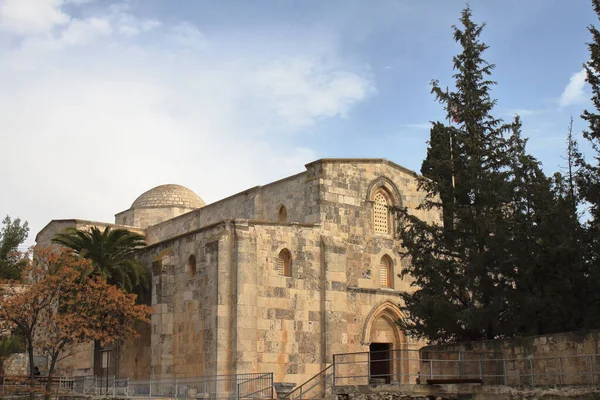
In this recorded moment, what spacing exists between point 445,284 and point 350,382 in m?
5.92

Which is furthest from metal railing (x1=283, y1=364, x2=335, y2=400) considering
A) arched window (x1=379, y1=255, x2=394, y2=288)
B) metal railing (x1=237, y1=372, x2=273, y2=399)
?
arched window (x1=379, y1=255, x2=394, y2=288)

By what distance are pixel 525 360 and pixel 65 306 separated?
1650cm

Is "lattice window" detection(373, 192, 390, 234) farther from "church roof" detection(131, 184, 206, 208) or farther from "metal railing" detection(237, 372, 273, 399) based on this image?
"church roof" detection(131, 184, 206, 208)

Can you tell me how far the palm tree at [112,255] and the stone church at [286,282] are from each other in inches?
30.3

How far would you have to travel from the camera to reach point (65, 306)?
88.1 ft

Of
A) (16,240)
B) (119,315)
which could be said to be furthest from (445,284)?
(16,240)

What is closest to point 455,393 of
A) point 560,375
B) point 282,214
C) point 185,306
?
point 560,375

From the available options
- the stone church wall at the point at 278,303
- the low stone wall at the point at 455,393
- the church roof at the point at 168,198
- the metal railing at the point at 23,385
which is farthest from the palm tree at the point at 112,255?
the church roof at the point at 168,198

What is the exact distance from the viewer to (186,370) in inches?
1012

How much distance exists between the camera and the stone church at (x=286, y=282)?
81.8 ft

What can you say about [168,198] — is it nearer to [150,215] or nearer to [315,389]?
[150,215]

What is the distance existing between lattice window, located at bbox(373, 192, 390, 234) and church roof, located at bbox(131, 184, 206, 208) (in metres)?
15.2

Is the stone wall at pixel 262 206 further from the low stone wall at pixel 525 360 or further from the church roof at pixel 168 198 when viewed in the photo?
the low stone wall at pixel 525 360

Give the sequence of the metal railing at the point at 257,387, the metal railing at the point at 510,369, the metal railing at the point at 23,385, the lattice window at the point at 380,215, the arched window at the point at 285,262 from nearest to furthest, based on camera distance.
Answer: the metal railing at the point at 510,369, the metal railing at the point at 257,387, the metal railing at the point at 23,385, the arched window at the point at 285,262, the lattice window at the point at 380,215
